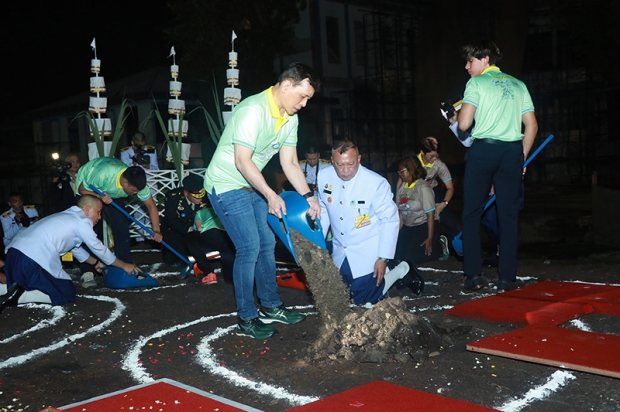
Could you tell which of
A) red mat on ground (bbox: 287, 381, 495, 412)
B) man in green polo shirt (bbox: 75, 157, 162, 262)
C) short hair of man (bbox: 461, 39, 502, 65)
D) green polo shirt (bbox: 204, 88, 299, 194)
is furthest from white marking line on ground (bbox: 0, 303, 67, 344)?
short hair of man (bbox: 461, 39, 502, 65)

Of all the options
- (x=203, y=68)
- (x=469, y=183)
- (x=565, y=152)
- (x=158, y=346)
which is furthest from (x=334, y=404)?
(x=565, y=152)

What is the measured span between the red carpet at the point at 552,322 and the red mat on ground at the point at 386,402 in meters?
0.81

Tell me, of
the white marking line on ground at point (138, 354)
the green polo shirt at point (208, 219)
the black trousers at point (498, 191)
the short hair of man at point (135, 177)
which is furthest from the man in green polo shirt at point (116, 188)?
the black trousers at point (498, 191)

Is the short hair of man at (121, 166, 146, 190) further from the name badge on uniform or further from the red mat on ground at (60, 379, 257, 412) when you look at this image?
the red mat on ground at (60, 379, 257, 412)

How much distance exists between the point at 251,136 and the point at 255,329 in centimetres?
132

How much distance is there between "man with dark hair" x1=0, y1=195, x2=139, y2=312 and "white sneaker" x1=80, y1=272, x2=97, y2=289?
0.82 m

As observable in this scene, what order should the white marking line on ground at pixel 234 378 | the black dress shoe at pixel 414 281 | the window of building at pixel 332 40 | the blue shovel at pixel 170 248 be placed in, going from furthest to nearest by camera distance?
the window of building at pixel 332 40 < the blue shovel at pixel 170 248 < the black dress shoe at pixel 414 281 < the white marking line on ground at pixel 234 378

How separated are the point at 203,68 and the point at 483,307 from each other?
13408 mm

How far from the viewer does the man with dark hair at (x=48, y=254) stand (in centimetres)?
622

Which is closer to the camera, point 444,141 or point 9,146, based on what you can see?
point 444,141

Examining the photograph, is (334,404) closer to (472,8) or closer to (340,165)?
(340,165)

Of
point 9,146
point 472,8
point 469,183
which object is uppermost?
point 472,8

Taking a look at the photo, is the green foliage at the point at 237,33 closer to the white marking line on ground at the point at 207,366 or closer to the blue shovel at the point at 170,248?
the blue shovel at the point at 170,248

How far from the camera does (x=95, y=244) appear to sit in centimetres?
654
